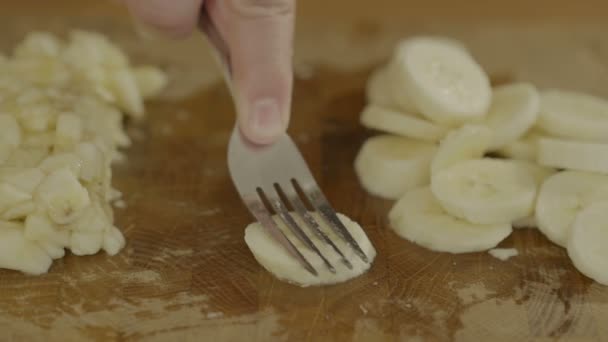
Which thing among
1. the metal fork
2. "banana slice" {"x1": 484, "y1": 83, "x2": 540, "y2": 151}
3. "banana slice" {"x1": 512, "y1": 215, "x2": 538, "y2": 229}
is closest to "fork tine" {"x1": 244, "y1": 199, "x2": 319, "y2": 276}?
the metal fork

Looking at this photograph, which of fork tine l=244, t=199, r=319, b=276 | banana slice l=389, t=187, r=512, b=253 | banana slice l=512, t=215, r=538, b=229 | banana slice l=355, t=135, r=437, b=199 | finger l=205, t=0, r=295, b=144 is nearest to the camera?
finger l=205, t=0, r=295, b=144

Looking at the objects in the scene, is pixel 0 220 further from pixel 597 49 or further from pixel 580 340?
pixel 597 49

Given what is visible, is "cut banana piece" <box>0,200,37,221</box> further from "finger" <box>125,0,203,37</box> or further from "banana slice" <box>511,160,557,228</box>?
"banana slice" <box>511,160,557,228</box>

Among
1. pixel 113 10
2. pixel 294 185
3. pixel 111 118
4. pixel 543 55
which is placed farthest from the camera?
pixel 113 10

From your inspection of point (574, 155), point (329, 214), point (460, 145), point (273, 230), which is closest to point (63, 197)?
point (273, 230)

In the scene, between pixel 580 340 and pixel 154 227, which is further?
pixel 154 227

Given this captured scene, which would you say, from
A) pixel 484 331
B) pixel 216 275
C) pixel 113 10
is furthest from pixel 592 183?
pixel 113 10
